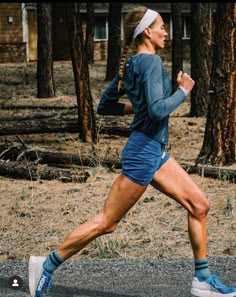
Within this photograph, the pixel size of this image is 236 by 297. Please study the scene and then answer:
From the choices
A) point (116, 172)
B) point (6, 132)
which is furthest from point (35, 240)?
point (6, 132)

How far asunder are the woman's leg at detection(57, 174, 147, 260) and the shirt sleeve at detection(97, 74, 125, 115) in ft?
1.64

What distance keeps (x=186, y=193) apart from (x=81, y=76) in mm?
9292

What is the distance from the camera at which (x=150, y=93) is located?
17.2 feet

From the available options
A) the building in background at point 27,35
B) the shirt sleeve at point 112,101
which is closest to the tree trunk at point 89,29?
the building in background at point 27,35

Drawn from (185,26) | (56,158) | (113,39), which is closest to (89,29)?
(113,39)

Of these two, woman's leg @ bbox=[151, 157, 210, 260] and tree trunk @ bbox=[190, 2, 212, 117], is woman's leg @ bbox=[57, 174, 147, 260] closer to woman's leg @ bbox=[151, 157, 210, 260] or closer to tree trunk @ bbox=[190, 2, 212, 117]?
woman's leg @ bbox=[151, 157, 210, 260]

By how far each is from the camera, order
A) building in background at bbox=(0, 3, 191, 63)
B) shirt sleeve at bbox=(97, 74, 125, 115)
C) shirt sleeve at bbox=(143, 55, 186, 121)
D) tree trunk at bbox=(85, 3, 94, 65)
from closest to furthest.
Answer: shirt sleeve at bbox=(143, 55, 186, 121) < shirt sleeve at bbox=(97, 74, 125, 115) < tree trunk at bbox=(85, 3, 94, 65) < building in background at bbox=(0, 3, 191, 63)

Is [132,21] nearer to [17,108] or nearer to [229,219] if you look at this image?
[229,219]

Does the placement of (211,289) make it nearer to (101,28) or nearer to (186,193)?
(186,193)

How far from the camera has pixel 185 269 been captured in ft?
21.9

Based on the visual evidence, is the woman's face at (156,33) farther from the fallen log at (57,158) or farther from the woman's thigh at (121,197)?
the fallen log at (57,158)

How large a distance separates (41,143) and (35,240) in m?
6.79

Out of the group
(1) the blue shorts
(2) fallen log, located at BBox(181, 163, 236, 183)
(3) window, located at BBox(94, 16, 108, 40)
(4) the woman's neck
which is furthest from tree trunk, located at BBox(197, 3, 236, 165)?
(3) window, located at BBox(94, 16, 108, 40)

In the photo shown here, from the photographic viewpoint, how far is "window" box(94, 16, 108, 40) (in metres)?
49.7
